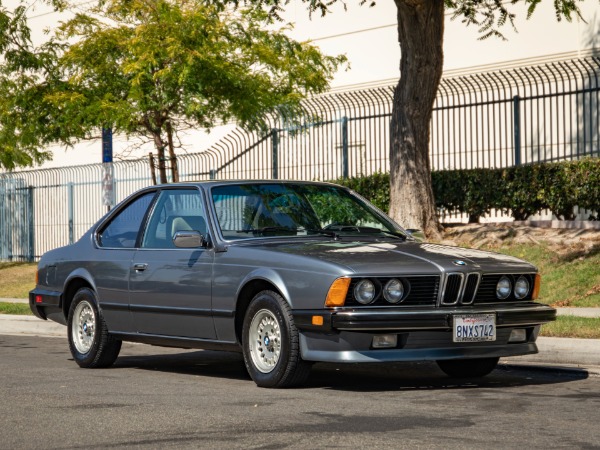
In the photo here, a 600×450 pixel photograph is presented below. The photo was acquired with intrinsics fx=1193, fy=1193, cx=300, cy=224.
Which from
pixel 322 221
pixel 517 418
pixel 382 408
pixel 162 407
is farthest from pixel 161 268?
pixel 517 418

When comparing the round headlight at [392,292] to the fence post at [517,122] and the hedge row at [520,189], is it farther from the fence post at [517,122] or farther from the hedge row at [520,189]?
the fence post at [517,122]

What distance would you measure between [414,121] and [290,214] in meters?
8.64

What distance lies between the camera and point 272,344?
28.6 ft

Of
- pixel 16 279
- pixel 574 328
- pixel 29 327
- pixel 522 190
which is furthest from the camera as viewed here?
pixel 16 279

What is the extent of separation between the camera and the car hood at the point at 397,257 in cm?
840

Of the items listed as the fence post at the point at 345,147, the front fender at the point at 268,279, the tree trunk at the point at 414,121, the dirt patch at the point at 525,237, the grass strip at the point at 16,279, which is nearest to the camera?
the front fender at the point at 268,279

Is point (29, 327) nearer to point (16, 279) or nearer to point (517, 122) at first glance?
point (517, 122)

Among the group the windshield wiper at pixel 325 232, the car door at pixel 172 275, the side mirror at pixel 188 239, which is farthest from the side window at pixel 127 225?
the windshield wiper at pixel 325 232

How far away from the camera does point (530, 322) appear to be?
886cm

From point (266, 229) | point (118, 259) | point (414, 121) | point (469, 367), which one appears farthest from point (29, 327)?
point (469, 367)

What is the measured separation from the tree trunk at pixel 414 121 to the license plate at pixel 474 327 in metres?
9.32

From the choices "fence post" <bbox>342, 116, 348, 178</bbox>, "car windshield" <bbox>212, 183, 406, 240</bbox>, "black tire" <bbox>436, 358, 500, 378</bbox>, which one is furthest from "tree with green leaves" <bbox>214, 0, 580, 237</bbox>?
"black tire" <bbox>436, 358, 500, 378</bbox>

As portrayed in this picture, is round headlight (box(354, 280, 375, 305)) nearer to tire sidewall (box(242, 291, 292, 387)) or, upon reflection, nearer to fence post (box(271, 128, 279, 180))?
tire sidewall (box(242, 291, 292, 387))

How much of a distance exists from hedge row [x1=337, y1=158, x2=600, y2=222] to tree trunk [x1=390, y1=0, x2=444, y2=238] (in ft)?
3.60
